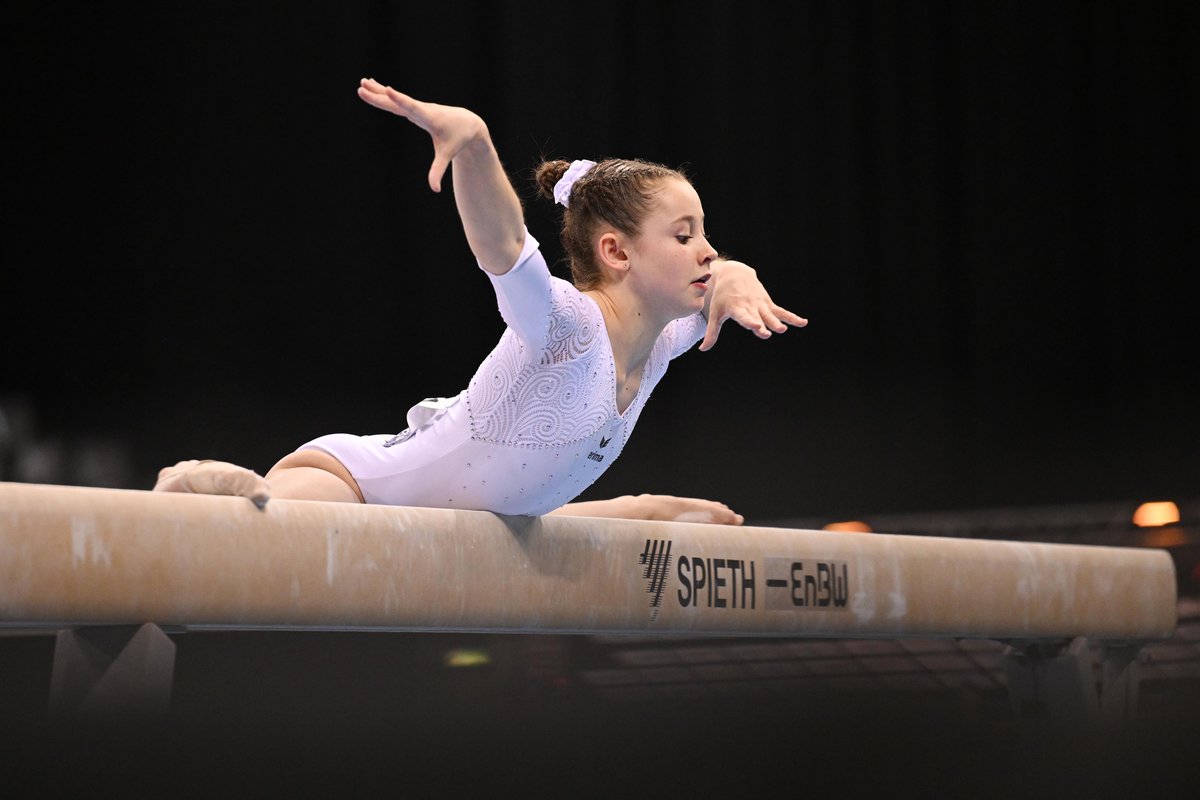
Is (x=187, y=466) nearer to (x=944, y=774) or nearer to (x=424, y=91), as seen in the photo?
(x=944, y=774)

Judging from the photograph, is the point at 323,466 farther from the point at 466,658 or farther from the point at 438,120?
the point at 466,658

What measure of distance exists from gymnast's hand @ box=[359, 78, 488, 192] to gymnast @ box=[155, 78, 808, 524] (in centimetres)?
24

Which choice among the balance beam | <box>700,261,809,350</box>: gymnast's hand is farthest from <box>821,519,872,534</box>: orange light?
<box>700,261,809,350</box>: gymnast's hand

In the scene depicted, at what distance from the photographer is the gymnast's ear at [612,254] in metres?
2.29

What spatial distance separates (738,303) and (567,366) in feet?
1.39

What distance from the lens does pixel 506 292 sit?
1.93 meters

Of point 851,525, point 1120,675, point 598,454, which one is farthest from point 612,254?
point 851,525

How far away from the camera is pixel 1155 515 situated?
15.6 feet

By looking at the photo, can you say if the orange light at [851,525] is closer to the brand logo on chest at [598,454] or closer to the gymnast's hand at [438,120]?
the brand logo on chest at [598,454]

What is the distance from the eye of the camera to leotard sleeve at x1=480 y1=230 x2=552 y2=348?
1906 millimetres

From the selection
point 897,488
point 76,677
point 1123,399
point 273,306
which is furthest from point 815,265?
point 76,677

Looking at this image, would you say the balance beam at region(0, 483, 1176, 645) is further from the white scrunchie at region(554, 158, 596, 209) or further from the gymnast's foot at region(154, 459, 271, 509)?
the white scrunchie at region(554, 158, 596, 209)

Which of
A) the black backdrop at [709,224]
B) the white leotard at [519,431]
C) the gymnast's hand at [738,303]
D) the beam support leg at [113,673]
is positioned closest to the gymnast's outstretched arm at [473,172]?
the white leotard at [519,431]

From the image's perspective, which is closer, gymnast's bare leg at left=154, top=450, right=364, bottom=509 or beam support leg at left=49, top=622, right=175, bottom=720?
beam support leg at left=49, top=622, right=175, bottom=720
